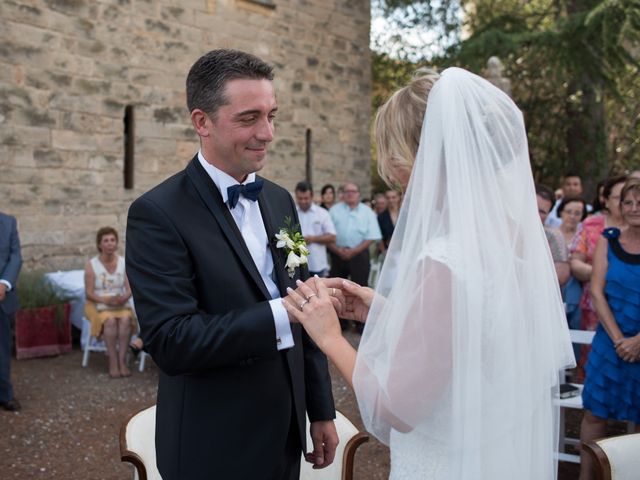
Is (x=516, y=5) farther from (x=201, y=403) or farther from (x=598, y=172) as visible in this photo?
(x=201, y=403)

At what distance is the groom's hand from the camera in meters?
2.45

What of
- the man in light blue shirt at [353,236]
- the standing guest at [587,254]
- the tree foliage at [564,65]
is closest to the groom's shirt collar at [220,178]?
the standing guest at [587,254]

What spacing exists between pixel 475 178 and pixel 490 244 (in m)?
0.19

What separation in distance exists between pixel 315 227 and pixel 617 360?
18.1 ft

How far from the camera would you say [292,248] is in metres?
2.30

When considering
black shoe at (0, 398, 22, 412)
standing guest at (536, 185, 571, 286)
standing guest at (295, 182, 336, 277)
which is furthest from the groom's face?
standing guest at (295, 182, 336, 277)

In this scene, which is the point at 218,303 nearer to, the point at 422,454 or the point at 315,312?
the point at 315,312

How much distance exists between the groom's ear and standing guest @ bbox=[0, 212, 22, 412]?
13.9 feet

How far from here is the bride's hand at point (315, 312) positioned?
1.97m

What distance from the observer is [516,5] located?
17.2m

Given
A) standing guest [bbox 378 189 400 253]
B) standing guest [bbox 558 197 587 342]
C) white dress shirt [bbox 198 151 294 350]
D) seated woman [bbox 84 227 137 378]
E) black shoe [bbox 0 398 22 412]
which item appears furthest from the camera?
standing guest [bbox 378 189 400 253]

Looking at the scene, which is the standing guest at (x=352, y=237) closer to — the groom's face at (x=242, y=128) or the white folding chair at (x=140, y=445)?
the white folding chair at (x=140, y=445)

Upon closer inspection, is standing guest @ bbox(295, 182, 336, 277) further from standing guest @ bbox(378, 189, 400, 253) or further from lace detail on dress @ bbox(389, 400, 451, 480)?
lace detail on dress @ bbox(389, 400, 451, 480)

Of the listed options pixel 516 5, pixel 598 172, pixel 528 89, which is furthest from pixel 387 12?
pixel 598 172
